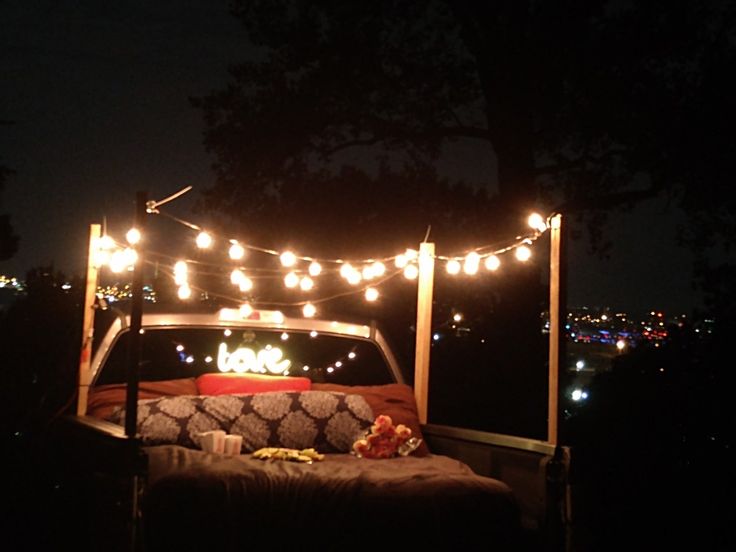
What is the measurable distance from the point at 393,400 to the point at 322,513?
8.91 ft

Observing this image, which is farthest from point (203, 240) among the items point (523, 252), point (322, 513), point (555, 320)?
point (322, 513)

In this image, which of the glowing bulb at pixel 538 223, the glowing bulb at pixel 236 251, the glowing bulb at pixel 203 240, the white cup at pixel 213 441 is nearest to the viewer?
the glowing bulb at pixel 538 223

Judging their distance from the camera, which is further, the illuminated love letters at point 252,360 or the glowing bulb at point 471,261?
the illuminated love letters at point 252,360

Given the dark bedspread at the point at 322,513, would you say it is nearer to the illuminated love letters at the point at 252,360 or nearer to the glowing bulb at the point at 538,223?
the glowing bulb at the point at 538,223

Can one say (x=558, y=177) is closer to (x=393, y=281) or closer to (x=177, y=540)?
(x=393, y=281)

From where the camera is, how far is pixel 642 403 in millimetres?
8344

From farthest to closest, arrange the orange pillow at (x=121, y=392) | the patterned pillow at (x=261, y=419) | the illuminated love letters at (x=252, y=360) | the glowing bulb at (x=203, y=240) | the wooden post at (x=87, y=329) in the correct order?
the illuminated love letters at (x=252, y=360), the glowing bulb at (x=203, y=240), the orange pillow at (x=121, y=392), the wooden post at (x=87, y=329), the patterned pillow at (x=261, y=419)

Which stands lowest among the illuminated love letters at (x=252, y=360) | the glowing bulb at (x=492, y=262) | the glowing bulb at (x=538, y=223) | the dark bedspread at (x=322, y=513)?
the dark bedspread at (x=322, y=513)

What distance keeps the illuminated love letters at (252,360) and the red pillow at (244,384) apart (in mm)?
341

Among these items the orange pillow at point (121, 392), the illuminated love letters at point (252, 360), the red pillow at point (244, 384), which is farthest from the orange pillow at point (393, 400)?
the orange pillow at point (121, 392)

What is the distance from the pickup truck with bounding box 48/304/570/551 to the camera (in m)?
4.02

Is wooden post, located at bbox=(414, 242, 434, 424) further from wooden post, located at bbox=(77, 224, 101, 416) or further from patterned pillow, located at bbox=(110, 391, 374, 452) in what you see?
wooden post, located at bbox=(77, 224, 101, 416)

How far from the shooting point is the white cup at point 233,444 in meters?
5.81

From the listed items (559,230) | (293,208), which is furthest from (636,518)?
(293,208)
